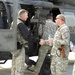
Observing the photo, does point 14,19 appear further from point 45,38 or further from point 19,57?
point 45,38

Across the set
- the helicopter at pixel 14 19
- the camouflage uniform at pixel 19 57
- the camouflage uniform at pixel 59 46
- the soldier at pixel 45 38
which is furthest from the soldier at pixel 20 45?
the soldier at pixel 45 38

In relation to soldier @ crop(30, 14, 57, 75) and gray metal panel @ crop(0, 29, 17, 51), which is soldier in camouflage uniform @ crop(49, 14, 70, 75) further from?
gray metal panel @ crop(0, 29, 17, 51)

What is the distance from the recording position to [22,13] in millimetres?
5918

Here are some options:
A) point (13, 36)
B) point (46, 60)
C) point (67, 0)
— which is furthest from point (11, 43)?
point (67, 0)

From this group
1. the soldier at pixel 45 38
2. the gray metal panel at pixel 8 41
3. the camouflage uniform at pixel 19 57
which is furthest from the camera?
the soldier at pixel 45 38

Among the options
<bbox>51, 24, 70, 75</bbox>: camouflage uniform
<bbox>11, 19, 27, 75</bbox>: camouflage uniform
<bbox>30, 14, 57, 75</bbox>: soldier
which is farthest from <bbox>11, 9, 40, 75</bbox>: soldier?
<bbox>30, 14, 57, 75</bbox>: soldier

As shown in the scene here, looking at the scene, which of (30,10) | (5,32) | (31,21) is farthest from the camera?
(30,10)

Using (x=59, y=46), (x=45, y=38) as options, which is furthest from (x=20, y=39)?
(x=45, y=38)

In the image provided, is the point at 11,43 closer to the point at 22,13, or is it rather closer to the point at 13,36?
the point at 13,36

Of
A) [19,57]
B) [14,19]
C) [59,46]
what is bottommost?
[19,57]

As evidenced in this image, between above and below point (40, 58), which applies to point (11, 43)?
above

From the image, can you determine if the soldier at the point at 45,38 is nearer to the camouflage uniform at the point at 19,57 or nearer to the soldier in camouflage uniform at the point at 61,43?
the soldier in camouflage uniform at the point at 61,43

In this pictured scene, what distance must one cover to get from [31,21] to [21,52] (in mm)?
1598

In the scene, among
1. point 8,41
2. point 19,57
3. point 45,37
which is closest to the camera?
point 8,41
